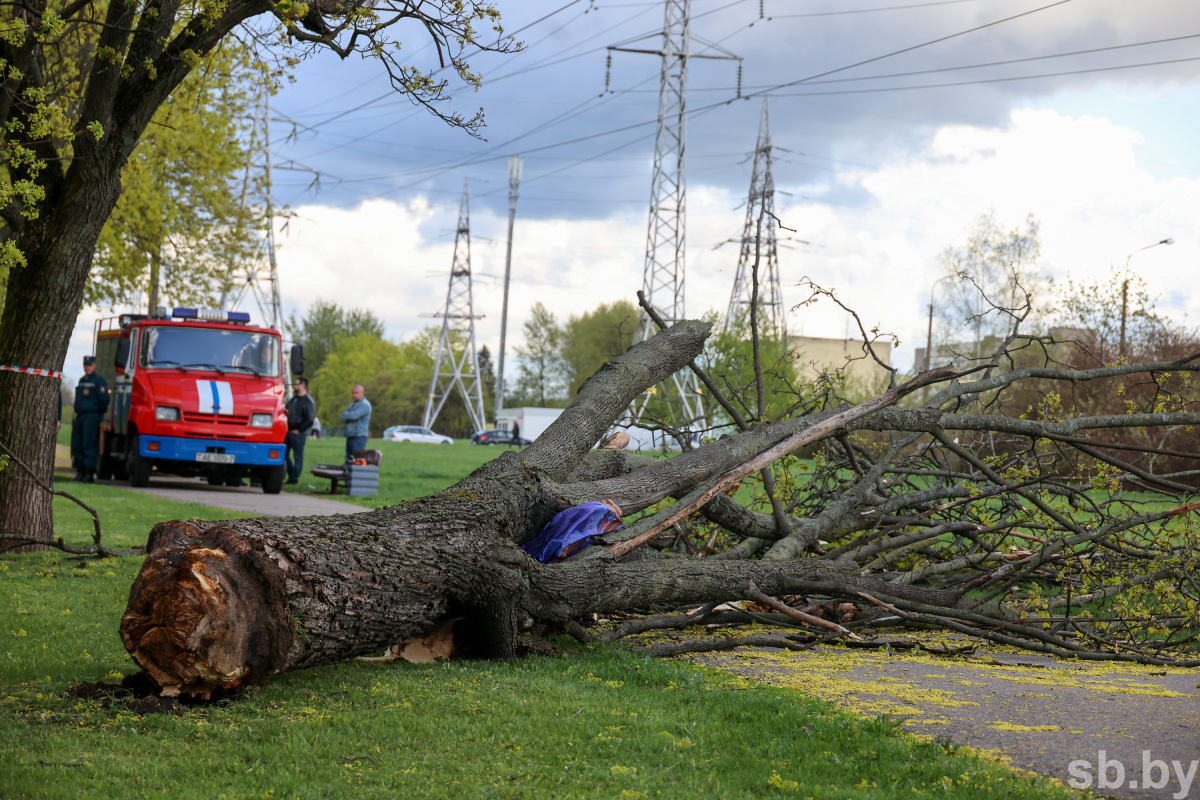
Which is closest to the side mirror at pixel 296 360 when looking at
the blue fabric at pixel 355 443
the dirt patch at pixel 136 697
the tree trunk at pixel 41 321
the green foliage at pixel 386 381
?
the blue fabric at pixel 355 443

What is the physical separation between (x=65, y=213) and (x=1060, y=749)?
802 centimetres

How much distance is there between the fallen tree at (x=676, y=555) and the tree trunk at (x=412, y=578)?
0.03ft

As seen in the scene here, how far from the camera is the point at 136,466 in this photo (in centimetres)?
1559

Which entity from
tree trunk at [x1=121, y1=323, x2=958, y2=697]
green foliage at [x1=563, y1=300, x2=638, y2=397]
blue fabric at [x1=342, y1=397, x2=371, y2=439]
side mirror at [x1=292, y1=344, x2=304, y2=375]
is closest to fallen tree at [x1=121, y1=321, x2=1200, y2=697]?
tree trunk at [x1=121, y1=323, x2=958, y2=697]

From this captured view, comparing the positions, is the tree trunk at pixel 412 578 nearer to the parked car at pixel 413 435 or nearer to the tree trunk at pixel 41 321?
the tree trunk at pixel 41 321

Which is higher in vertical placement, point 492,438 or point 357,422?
point 357,422

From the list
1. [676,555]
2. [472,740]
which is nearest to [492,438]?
[676,555]

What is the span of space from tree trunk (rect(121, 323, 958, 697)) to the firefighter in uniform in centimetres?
1244

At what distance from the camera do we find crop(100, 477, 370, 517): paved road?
12898 millimetres

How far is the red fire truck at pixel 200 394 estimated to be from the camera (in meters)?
15.0

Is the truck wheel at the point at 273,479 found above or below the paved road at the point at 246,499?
above

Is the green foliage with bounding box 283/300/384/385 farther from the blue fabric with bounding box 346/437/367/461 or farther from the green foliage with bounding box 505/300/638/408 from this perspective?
the blue fabric with bounding box 346/437/367/461

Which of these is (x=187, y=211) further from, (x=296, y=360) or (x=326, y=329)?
(x=326, y=329)

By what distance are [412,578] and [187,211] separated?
707 inches
